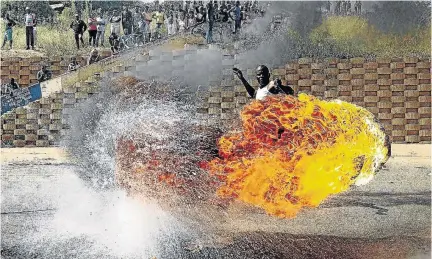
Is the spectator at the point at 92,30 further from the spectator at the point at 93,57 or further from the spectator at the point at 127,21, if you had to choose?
the spectator at the point at 127,21

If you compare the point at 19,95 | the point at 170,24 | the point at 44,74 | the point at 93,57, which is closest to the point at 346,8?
the point at 170,24

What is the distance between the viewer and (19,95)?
1741cm

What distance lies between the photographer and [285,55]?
18.0 metres

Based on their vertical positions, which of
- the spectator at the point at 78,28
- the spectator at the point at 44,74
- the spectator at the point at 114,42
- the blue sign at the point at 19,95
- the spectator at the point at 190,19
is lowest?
the blue sign at the point at 19,95

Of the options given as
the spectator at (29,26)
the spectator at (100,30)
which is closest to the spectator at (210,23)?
the spectator at (100,30)

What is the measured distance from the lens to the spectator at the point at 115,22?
18750mm

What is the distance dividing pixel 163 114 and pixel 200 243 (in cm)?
151

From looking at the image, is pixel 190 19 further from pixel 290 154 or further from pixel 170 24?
pixel 290 154

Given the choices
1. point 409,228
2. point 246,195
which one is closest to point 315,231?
point 409,228

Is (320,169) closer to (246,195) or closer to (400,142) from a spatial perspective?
(246,195)

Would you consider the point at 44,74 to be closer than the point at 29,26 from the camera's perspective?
Yes

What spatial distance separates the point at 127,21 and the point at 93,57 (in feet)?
5.18

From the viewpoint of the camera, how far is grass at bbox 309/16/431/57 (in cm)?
1753

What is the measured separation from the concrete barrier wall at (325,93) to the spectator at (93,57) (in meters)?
0.70
